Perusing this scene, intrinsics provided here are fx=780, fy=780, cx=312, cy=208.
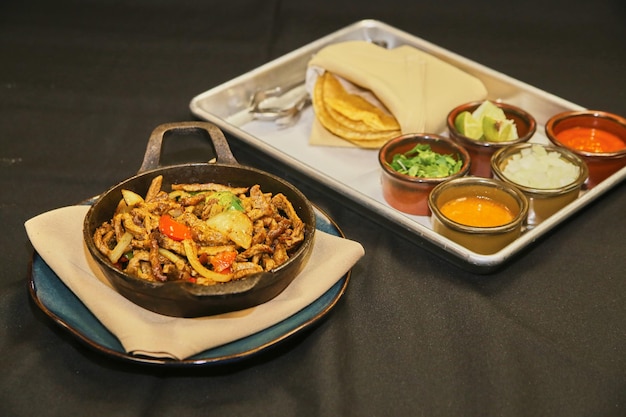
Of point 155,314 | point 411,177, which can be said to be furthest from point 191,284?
point 411,177

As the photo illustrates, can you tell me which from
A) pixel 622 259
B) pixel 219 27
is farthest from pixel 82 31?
pixel 622 259

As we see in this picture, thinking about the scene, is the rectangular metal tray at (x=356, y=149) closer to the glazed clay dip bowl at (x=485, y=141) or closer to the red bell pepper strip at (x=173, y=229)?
the glazed clay dip bowl at (x=485, y=141)

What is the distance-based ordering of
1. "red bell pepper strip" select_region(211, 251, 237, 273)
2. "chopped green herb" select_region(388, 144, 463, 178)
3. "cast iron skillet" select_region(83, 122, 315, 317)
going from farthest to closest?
"chopped green herb" select_region(388, 144, 463, 178)
"red bell pepper strip" select_region(211, 251, 237, 273)
"cast iron skillet" select_region(83, 122, 315, 317)

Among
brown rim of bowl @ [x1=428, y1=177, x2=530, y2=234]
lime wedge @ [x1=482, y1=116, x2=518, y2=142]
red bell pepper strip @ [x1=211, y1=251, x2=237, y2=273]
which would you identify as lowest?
red bell pepper strip @ [x1=211, y1=251, x2=237, y2=273]

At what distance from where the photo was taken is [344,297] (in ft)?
5.97

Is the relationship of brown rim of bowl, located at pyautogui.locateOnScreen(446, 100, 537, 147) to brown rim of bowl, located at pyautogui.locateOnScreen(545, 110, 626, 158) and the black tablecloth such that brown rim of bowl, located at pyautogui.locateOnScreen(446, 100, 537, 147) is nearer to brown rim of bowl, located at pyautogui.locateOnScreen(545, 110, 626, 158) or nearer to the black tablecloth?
brown rim of bowl, located at pyautogui.locateOnScreen(545, 110, 626, 158)

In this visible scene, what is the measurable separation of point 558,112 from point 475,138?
0.38 meters

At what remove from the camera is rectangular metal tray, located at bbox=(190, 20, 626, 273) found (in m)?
1.90

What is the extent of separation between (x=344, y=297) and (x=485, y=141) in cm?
76

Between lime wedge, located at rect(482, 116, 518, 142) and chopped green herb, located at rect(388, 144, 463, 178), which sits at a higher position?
lime wedge, located at rect(482, 116, 518, 142)

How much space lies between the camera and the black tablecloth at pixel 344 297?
1556 mm

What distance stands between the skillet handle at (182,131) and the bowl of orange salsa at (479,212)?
0.53m

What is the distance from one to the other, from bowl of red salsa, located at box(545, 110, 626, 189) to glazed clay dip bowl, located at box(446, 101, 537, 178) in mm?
69

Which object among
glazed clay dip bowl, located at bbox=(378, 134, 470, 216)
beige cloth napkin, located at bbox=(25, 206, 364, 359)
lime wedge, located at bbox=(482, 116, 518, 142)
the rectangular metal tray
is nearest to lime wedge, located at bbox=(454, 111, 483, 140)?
lime wedge, located at bbox=(482, 116, 518, 142)
